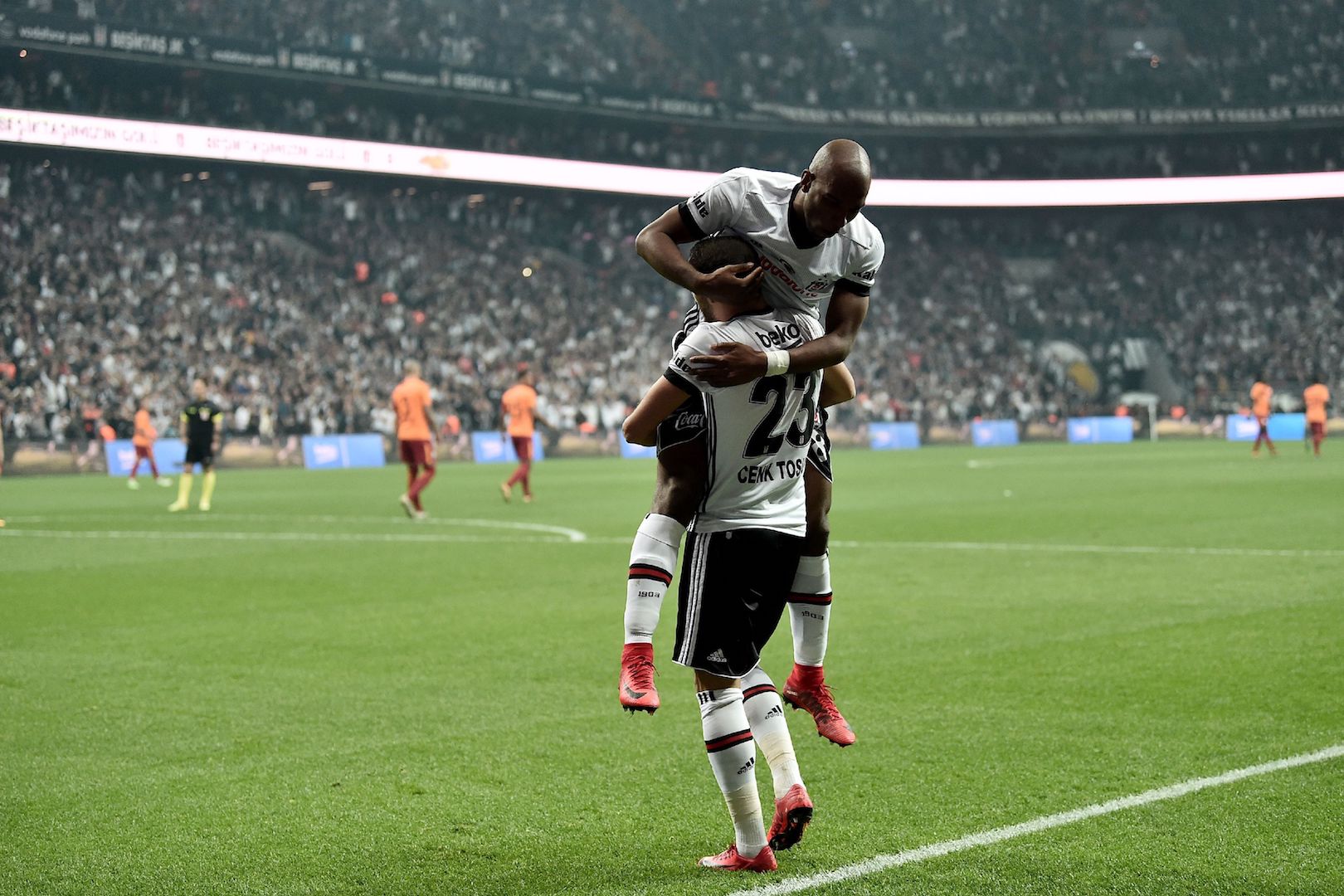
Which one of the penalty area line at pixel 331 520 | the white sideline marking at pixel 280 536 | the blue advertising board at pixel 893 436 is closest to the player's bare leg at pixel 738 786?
the white sideline marking at pixel 280 536

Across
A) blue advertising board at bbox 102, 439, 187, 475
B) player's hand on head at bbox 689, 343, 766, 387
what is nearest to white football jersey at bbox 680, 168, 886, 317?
player's hand on head at bbox 689, 343, 766, 387

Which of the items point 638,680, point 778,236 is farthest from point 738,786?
point 778,236

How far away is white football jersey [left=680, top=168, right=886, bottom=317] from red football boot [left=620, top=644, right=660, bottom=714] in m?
1.14

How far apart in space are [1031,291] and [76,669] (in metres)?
54.8

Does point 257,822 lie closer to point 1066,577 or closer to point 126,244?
point 1066,577

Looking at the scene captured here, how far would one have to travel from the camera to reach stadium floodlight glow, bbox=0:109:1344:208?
125 feet

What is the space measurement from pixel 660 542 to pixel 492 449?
1366 inches

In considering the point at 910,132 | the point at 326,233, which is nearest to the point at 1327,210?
the point at 910,132

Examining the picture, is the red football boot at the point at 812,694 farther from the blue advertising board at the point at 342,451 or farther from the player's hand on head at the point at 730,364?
the blue advertising board at the point at 342,451

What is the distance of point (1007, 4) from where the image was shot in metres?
60.0

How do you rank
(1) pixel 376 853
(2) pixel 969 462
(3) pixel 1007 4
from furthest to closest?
1. (3) pixel 1007 4
2. (2) pixel 969 462
3. (1) pixel 376 853

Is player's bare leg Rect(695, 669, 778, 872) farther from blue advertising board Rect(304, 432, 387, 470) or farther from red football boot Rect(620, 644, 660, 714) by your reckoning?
blue advertising board Rect(304, 432, 387, 470)

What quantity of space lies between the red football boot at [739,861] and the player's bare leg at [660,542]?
0.48 metres

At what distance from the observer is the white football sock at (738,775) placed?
13.9ft
